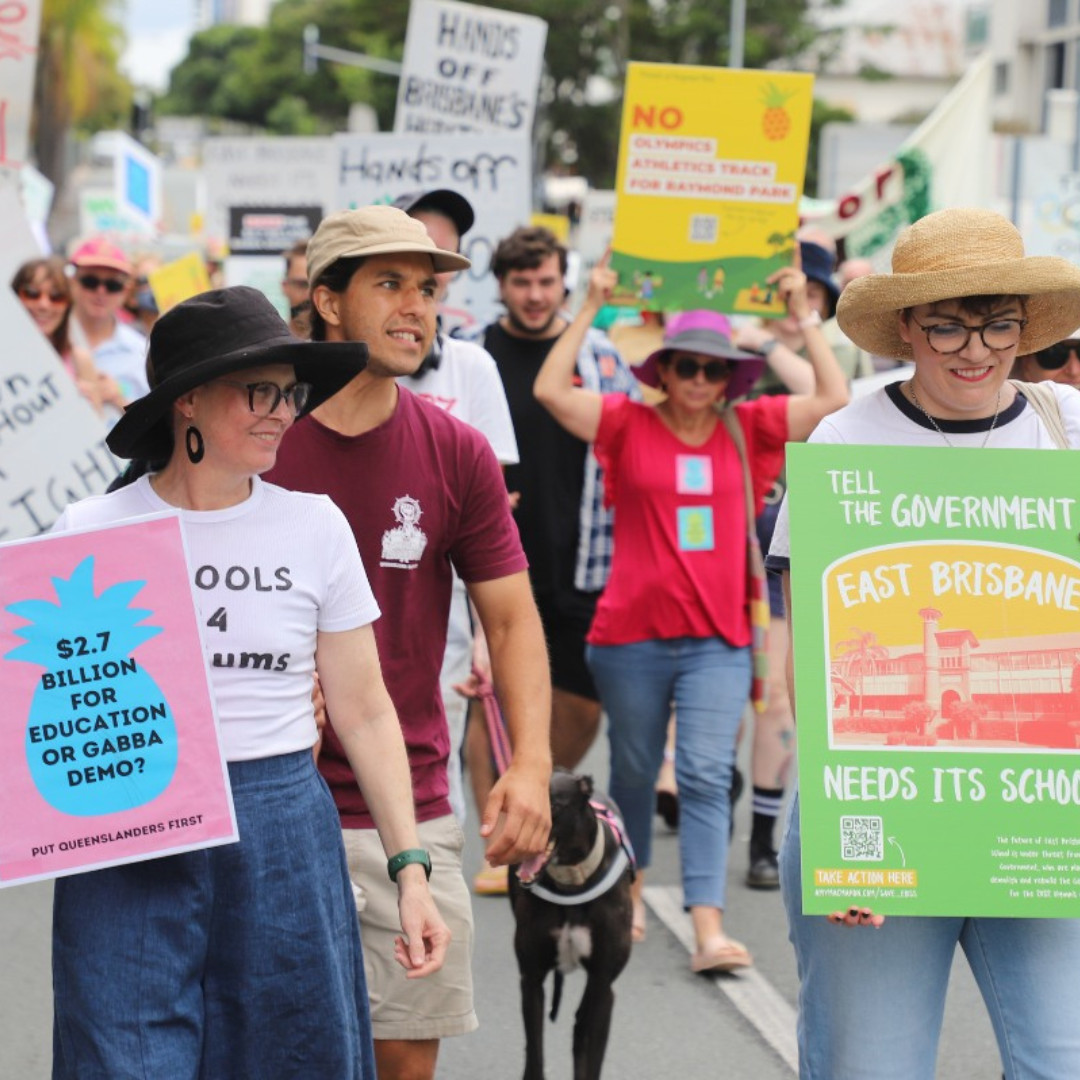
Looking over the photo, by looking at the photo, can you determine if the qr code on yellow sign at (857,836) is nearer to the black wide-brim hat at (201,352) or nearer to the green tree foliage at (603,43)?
the black wide-brim hat at (201,352)

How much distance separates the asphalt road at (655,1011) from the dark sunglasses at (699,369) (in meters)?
1.84

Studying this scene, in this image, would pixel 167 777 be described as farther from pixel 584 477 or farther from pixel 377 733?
pixel 584 477

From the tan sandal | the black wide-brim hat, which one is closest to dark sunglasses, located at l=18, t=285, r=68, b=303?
the tan sandal

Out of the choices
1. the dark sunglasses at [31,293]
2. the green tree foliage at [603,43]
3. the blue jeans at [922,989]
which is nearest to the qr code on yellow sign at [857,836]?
the blue jeans at [922,989]

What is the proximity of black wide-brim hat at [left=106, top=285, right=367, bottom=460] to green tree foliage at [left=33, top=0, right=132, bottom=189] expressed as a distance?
43254mm

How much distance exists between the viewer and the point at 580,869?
5.26m

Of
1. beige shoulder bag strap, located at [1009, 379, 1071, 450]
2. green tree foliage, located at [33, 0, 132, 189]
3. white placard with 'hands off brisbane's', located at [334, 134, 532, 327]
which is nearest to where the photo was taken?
beige shoulder bag strap, located at [1009, 379, 1071, 450]

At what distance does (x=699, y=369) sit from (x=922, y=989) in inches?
128

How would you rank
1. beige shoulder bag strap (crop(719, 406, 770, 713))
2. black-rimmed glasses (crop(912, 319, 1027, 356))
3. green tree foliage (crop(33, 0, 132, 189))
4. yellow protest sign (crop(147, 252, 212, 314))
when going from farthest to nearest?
green tree foliage (crop(33, 0, 132, 189)) < yellow protest sign (crop(147, 252, 212, 314)) < beige shoulder bag strap (crop(719, 406, 770, 713)) < black-rimmed glasses (crop(912, 319, 1027, 356))

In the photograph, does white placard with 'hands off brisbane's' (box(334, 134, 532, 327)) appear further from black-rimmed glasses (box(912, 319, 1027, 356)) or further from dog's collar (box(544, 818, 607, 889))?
black-rimmed glasses (box(912, 319, 1027, 356))

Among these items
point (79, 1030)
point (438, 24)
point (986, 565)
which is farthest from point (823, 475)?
point (438, 24)

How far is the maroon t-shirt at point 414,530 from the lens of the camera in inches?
156

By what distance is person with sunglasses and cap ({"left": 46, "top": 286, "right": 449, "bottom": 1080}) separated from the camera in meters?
3.13

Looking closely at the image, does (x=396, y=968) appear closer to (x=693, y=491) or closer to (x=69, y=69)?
(x=693, y=491)
